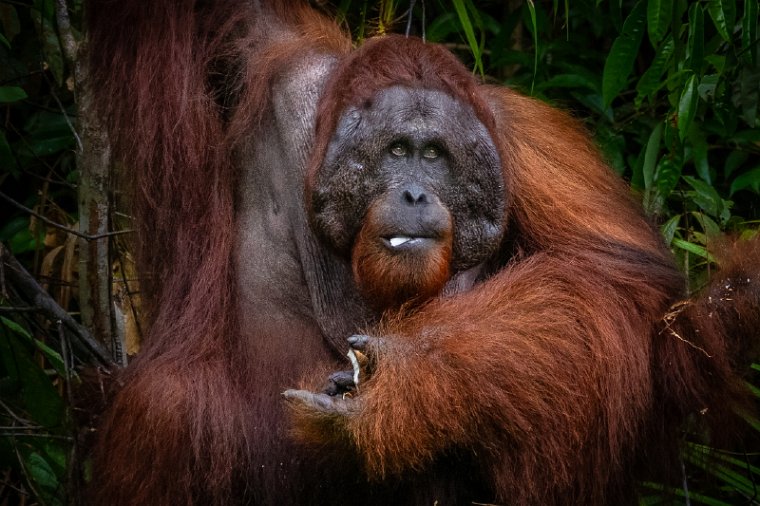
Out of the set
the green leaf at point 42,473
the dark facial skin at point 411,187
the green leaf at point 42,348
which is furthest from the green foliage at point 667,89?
the green leaf at point 42,473

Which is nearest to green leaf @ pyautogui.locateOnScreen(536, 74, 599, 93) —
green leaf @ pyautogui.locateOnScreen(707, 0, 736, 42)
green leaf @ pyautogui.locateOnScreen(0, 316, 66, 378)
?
green leaf @ pyautogui.locateOnScreen(707, 0, 736, 42)

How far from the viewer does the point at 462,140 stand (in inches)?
112

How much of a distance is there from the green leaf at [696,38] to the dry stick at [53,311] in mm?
1643

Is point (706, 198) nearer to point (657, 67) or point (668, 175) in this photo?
point (668, 175)

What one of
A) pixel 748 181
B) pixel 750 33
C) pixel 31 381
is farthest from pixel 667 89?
pixel 31 381

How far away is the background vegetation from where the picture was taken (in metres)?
3.09

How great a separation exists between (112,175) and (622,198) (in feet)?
4.37

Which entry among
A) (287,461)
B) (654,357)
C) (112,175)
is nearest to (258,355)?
(287,461)

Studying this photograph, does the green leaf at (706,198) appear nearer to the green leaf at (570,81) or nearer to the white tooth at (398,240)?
the green leaf at (570,81)

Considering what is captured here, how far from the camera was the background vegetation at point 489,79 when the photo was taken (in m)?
3.09

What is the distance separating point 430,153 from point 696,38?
0.74 m

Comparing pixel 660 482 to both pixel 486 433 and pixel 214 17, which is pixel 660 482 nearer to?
pixel 486 433

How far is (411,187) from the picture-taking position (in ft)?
8.93

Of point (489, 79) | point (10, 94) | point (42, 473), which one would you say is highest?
point (10, 94)
